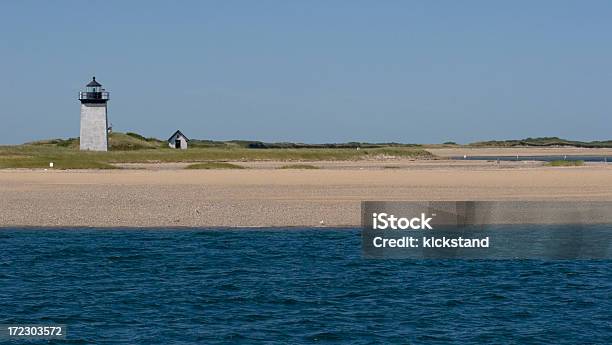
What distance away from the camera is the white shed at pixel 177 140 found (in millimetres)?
111312

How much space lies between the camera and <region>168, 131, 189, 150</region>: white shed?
111312mm

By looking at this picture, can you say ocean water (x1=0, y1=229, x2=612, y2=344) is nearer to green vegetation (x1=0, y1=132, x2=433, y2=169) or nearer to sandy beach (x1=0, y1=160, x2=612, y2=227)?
sandy beach (x1=0, y1=160, x2=612, y2=227)

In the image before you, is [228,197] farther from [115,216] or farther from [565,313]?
[565,313]

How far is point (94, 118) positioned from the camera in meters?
94.5

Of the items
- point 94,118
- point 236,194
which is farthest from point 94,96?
point 236,194

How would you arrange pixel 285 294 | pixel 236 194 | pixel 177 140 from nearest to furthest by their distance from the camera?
pixel 285 294
pixel 236 194
pixel 177 140

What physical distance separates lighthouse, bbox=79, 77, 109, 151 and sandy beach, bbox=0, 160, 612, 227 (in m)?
40.8

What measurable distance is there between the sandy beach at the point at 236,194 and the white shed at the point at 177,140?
56.7m

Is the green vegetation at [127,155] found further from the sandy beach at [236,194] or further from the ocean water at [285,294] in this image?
the ocean water at [285,294]

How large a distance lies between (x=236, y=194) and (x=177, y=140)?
241 ft

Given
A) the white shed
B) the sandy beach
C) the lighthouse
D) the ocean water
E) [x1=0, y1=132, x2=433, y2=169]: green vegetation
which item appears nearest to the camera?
the ocean water

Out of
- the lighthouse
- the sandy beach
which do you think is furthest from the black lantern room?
the sandy beach

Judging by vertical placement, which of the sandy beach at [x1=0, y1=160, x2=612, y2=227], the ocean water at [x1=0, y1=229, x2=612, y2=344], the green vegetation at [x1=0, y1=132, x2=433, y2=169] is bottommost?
the ocean water at [x1=0, y1=229, x2=612, y2=344]

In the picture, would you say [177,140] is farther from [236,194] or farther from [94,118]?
[236,194]
